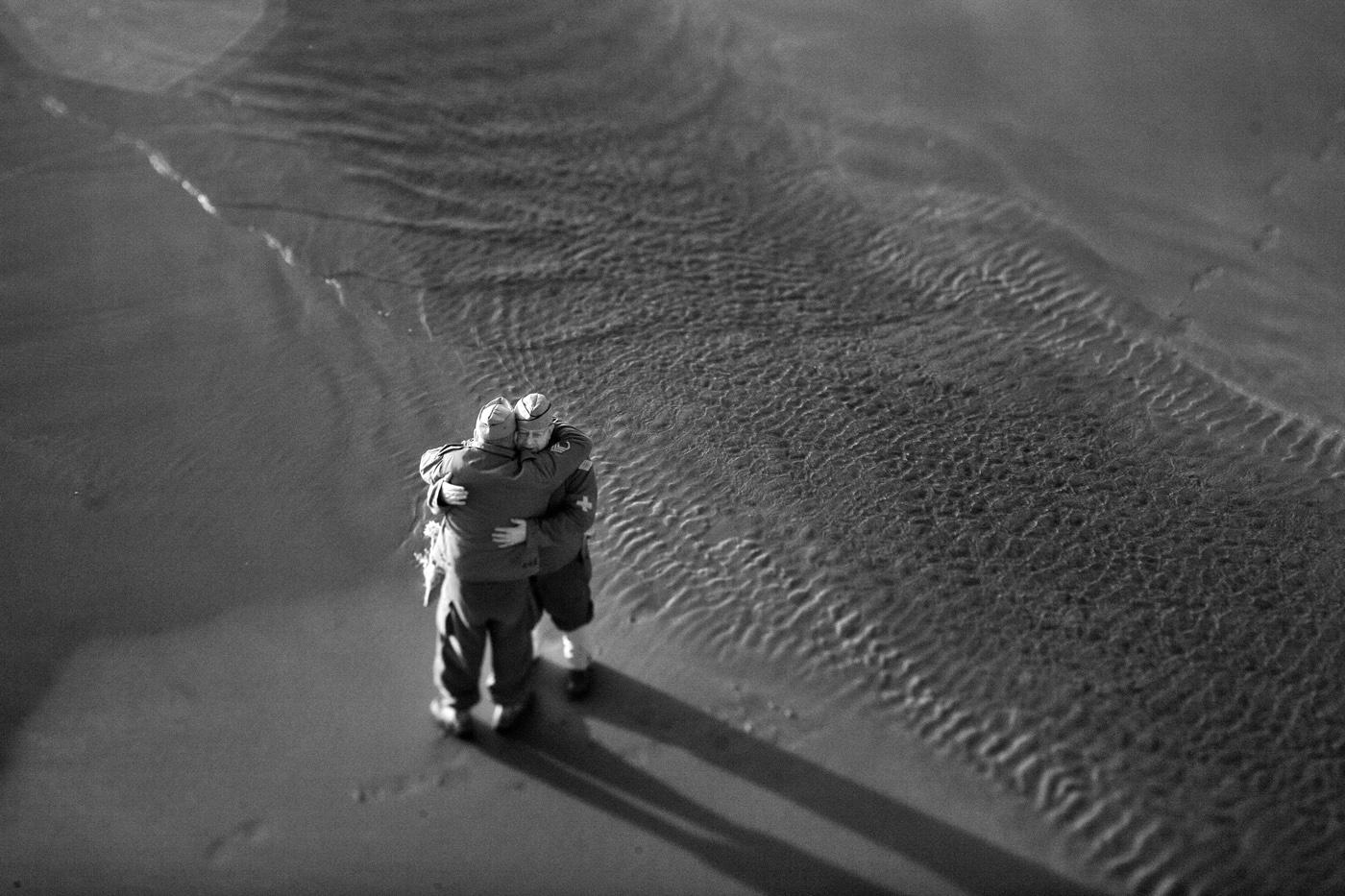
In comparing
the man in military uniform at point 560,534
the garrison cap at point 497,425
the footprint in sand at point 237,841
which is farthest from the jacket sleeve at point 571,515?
the footprint in sand at point 237,841

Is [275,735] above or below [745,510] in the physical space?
below

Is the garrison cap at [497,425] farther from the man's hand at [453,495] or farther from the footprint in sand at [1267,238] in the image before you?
the footprint in sand at [1267,238]

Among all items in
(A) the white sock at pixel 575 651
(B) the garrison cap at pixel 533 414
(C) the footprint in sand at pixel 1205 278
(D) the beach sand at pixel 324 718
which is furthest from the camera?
(C) the footprint in sand at pixel 1205 278

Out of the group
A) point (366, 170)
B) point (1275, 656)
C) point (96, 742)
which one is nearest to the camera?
point (96, 742)

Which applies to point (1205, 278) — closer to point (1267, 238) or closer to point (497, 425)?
point (1267, 238)

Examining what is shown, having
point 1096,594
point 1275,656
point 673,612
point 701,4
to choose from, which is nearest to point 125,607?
point 673,612

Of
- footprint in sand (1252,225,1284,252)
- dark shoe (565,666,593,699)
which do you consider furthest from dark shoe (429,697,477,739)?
footprint in sand (1252,225,1284,252)

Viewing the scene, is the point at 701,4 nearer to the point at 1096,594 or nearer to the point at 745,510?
the point at 745,510
